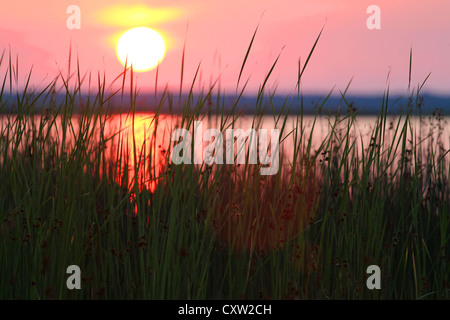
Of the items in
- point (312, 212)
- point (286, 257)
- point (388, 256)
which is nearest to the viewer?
point (286, 257)

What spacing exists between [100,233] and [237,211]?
0.84 meters

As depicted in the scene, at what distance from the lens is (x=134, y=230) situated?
3170 millimetres

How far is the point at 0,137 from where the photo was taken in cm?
313

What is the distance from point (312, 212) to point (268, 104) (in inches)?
26.6

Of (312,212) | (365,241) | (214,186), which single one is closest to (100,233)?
(214,186)

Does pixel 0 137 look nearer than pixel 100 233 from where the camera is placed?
No

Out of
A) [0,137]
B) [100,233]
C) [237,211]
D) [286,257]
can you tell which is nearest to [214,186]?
[237,211]
